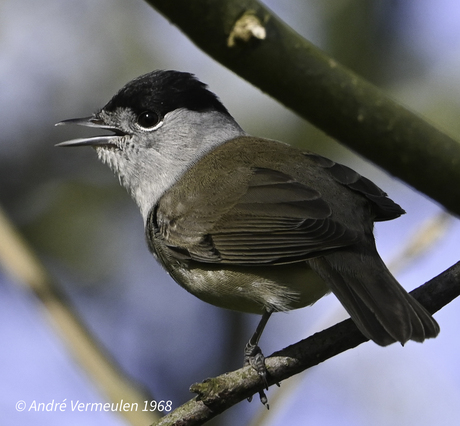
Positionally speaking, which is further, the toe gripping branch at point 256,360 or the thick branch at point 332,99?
the toe gripping branch at point 256,360

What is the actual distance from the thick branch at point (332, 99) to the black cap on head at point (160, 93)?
231 cm

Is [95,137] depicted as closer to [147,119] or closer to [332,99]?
[147,119]

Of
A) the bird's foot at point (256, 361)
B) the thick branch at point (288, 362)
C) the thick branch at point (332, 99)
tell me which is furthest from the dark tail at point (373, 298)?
the thick branch at point (332, 99)

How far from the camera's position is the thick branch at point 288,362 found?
3096 millimetres

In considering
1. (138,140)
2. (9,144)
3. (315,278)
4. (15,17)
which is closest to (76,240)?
(9,144)

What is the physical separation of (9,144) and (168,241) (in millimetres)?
3008

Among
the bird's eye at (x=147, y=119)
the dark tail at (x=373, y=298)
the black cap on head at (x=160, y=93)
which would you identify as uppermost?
the dark tail at (x=373, y=298)

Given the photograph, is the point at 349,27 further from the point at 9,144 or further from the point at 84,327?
the point at 84,327

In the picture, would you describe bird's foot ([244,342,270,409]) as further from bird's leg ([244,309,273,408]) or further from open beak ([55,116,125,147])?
open beak ([55,116,125,147])

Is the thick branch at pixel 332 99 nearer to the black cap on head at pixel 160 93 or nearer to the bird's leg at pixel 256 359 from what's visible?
the bird's leg at pixel 256 359

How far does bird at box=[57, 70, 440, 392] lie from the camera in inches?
140

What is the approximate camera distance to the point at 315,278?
12.7ft

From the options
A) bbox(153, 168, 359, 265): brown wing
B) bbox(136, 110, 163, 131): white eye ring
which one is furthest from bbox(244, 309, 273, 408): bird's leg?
bbox(136, 110, 163, 131): white eye ring

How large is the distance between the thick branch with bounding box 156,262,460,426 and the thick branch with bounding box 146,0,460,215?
27.0 inches
